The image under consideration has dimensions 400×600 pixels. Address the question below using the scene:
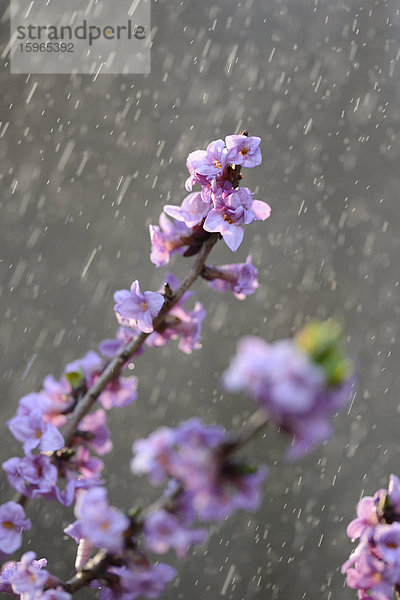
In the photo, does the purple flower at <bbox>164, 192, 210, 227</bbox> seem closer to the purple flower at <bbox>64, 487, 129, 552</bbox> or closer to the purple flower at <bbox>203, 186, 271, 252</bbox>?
the purple flower at <bbox>203, 186, 271, 252</bbox>

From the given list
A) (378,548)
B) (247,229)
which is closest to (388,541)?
(378,548)

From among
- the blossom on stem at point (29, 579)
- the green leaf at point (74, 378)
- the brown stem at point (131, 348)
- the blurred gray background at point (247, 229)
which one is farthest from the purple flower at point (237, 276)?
the blurred gray background at point (247, 229)

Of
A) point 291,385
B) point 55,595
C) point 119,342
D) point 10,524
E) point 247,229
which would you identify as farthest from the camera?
point 247,229

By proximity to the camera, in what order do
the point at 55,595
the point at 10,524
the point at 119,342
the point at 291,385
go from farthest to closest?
the point at 119,342, the point at 10,524, the point at 55,595, the point at 291,385

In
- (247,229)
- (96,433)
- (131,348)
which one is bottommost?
(247,229)

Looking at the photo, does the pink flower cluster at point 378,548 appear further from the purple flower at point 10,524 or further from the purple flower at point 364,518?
the purple flower at point 10,524

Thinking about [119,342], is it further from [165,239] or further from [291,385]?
[291,385]

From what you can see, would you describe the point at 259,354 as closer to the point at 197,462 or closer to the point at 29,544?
the point at 197,462

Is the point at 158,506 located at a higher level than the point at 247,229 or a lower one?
higher

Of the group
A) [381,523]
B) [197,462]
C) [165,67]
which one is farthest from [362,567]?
[165,67]
